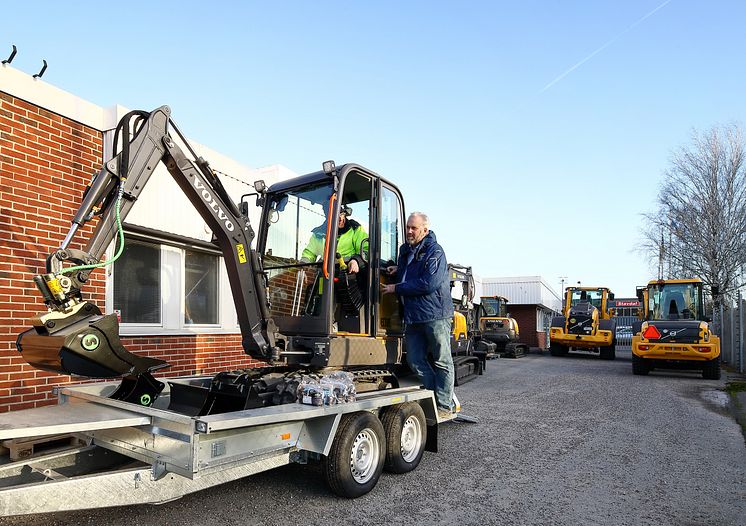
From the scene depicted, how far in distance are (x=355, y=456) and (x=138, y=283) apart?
3939 millimetres

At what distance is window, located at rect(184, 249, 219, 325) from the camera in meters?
7.40

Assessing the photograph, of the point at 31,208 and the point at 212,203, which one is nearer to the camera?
the point at 212,203

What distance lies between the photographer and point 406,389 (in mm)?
5082

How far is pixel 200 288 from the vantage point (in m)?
7.68

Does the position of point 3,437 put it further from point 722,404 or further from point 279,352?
point 722,404

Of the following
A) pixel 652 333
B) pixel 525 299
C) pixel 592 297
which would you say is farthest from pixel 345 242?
pixel 525 299

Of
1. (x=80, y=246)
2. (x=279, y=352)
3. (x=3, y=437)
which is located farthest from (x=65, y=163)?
(x=3, y=437)

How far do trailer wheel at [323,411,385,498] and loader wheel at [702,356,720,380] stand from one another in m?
12.0

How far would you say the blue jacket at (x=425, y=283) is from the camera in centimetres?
517

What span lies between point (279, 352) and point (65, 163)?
11.3 ft

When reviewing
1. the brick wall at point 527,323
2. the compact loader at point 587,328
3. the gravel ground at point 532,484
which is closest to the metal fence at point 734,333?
the compact loader at point 587,328

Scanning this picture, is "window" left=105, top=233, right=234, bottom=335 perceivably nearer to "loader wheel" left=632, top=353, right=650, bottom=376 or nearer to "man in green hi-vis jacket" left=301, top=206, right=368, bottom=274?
"man in green hi-vis jacket" left=301, top=206, right=368, bottom=274

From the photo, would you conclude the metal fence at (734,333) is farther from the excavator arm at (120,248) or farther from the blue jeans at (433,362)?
the excavator arm at (120,248)

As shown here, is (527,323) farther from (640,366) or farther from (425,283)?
(425,283)
